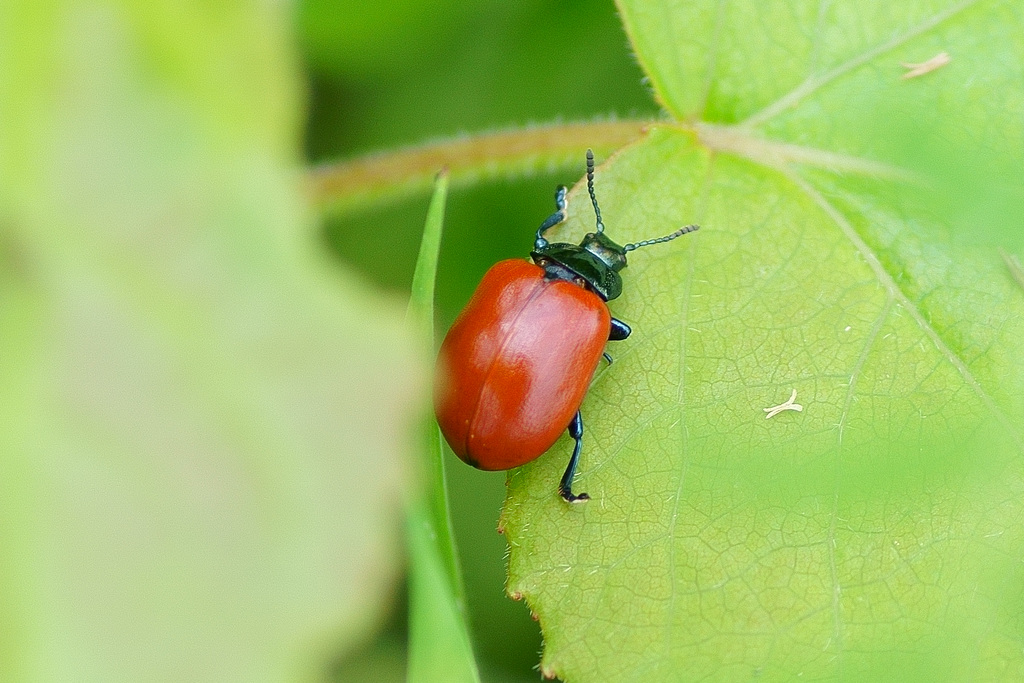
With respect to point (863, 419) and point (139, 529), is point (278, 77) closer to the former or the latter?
point (139, 529)

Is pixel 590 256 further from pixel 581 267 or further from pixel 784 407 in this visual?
pixel 784 407

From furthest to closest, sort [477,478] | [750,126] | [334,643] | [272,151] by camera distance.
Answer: [477,478]
[750,126]
[272,151]
[334,643]

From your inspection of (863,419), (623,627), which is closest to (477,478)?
(623,627)

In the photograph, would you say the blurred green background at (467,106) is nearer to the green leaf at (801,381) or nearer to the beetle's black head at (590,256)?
the beetle's black head at (590,256)

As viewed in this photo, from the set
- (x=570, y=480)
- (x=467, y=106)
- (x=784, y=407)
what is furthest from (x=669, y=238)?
(x=467, y=106)

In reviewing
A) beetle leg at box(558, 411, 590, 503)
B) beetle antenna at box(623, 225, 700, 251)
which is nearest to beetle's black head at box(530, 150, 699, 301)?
beetle antenna at box(623, 225, 700, 251)

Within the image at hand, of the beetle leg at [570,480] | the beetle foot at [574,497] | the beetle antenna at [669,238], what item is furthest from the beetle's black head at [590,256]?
the beetle foot at [574,497]
